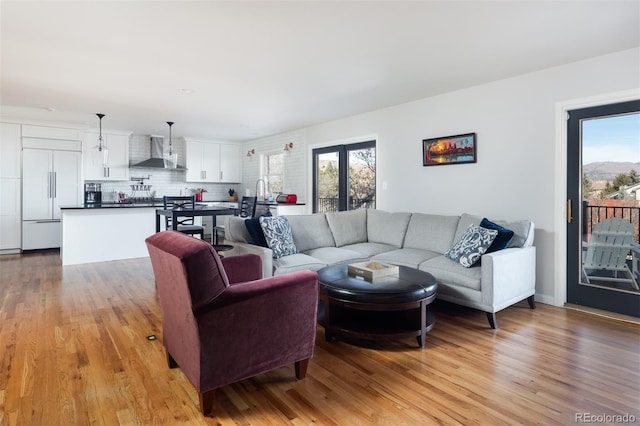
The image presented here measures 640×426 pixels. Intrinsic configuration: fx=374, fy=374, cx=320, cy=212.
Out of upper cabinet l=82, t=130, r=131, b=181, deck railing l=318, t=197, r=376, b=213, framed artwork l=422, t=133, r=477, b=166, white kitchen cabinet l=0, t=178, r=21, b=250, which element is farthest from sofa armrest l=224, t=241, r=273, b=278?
upper cabinet l=82, t=130, r=131, b=181

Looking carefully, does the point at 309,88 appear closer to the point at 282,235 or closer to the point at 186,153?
the point at 282,235

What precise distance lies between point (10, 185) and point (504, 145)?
7.86 metres

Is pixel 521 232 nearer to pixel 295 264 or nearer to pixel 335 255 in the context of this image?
pixel 335 255

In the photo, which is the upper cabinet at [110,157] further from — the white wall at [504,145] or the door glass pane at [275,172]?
the white wall at [504,145]

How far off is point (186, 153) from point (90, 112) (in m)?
2.73

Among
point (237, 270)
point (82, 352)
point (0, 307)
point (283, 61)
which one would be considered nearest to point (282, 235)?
point (237, 270)

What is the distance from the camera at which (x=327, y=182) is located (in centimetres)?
682

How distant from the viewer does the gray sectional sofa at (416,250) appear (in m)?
3.27

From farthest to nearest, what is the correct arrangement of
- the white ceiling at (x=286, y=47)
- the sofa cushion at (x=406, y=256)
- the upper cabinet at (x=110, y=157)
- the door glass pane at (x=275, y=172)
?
the door glass pane at (x=275, y=172), the upper cabinet at (x=110, y=157), the sofa cushion at (x=406, y=256), the white ceiling at (x=286, y=47)

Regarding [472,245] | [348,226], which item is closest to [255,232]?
[348,226]

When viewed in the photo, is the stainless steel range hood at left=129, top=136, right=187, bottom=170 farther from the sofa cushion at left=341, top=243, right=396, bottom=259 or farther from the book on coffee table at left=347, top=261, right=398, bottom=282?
the book on coffee table at left=347, top=261, right=398, bottom=282

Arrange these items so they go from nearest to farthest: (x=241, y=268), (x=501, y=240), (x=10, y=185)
Result: 1. (x=241, y=268)
2. (x=501, y=240)
3. (x=10, y=185)

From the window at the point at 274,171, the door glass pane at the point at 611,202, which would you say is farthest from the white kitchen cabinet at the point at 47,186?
the door glass pane at the point at 611,202

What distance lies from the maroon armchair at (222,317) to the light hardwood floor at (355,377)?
208 mm
